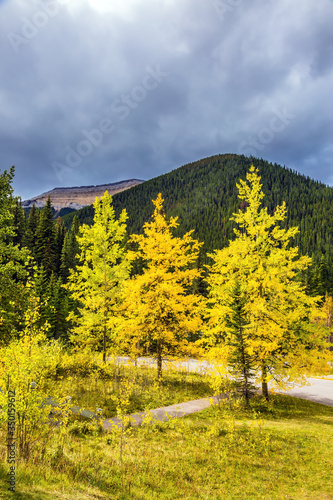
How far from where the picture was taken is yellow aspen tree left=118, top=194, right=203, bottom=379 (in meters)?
15.5

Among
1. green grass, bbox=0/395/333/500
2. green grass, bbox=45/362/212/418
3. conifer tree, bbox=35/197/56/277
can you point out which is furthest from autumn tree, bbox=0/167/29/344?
conifer tree, bbox=35/197/56/277

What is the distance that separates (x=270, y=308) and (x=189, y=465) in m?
8.19

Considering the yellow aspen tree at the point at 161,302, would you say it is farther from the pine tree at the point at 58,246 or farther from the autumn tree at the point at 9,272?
the pine tree at the point at 58,246

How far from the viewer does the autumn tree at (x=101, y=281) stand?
16703 millimetres

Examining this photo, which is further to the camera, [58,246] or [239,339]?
[58,246]

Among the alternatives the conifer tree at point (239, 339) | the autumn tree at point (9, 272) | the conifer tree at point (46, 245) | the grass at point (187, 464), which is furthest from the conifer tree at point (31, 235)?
the grass at point (187, 464)

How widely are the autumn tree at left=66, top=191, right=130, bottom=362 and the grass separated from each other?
7251 millimetres

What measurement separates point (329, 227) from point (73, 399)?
171431 millimetres

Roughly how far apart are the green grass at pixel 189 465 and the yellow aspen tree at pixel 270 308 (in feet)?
9.01

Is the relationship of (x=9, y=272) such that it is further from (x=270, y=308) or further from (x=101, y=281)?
(x=270, y=308)

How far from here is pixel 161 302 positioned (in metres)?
15.2

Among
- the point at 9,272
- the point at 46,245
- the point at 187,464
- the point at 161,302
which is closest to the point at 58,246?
the point at 46,245

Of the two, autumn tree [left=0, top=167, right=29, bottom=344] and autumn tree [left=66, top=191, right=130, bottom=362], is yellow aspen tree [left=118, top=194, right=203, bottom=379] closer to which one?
autumn tree [left=66, top=191, right=130, bottom=362]

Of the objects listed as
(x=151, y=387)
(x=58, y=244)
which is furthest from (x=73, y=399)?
(x=58, y=244)
